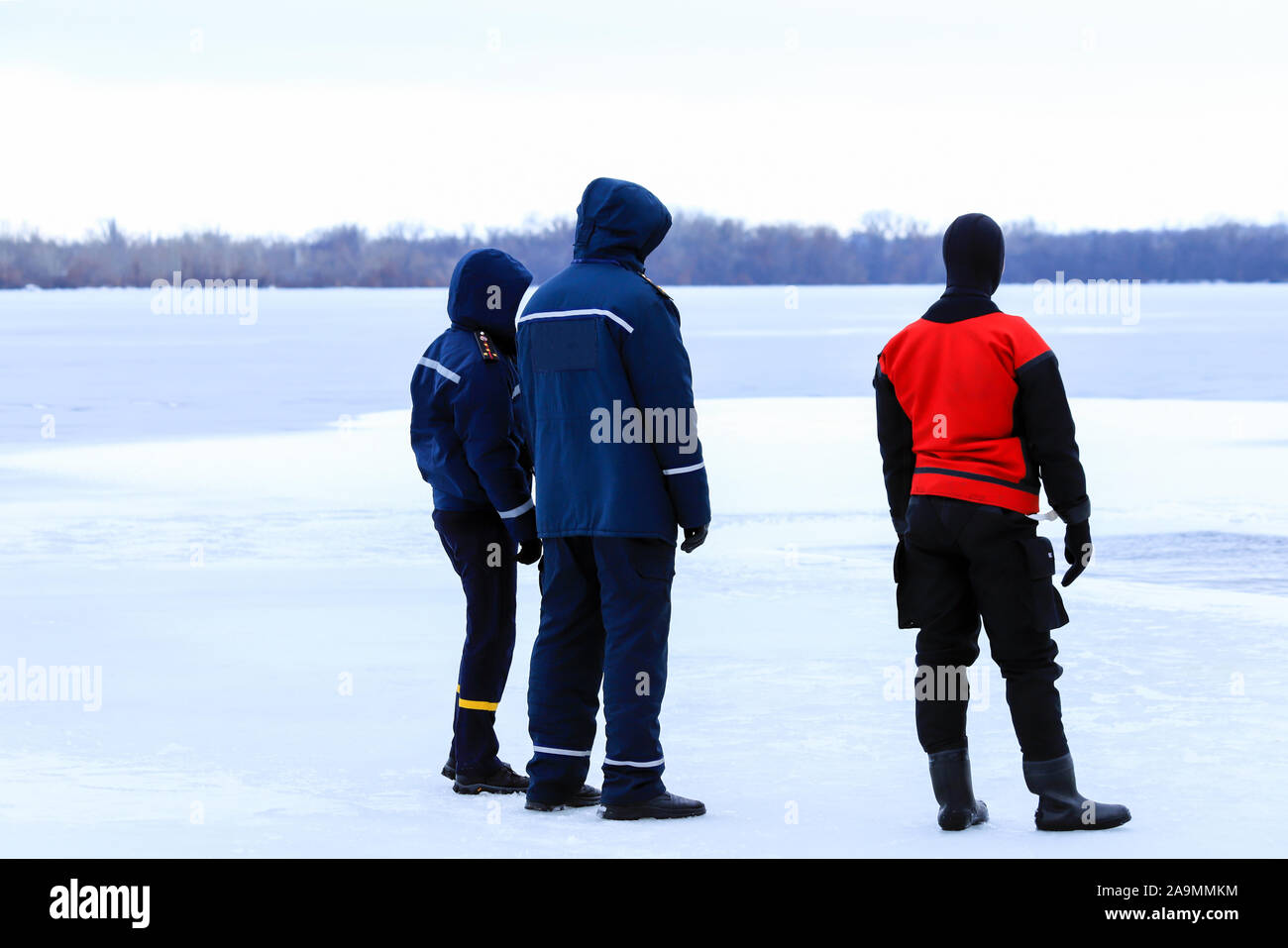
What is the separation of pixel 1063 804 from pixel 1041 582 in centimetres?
54

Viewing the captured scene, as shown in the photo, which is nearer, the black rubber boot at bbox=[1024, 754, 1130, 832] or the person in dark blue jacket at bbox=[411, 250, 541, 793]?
the black rubber boot at bbox=[1024, 754, 1130, 832]

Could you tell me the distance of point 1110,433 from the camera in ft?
52.7

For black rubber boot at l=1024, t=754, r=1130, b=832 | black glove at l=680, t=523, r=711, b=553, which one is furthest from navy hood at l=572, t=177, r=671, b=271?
black rubber boot at l=1024, t=754, r=1130, b=832

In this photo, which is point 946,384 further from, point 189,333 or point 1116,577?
point 189,333

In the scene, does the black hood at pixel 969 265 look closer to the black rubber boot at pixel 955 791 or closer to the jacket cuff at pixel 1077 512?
the jacket cuff at pixel 1077 512

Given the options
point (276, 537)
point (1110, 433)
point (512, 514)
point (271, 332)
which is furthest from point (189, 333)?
point (512, 514)

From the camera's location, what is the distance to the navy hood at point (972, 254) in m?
4.12

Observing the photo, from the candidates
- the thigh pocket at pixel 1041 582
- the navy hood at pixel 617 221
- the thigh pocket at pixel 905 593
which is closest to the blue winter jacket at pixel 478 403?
the navy hood at pixel 617 221

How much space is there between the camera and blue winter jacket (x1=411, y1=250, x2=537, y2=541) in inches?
177

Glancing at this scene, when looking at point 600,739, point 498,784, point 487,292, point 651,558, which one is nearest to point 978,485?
point 651,558

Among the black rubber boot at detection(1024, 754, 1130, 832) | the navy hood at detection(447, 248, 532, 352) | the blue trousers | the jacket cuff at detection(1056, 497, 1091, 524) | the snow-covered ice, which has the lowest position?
the snow-covered ice

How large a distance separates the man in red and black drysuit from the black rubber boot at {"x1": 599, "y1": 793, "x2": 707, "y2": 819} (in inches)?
24.4

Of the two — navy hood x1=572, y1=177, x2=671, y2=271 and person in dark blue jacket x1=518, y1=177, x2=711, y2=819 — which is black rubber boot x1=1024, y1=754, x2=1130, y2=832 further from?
navy hood x1=572, y1=177, x2=671, y2=271
